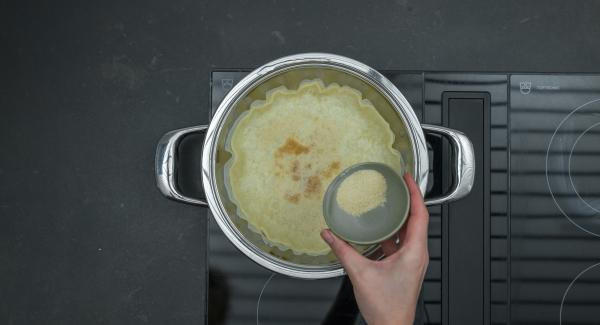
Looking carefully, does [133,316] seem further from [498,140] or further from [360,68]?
[498,140]

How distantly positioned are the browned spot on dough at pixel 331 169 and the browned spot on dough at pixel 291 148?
4 cm

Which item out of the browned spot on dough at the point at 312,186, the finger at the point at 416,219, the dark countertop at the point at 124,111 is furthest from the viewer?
the dark countertop at the point at 124,111

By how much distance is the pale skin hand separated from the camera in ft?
1.98

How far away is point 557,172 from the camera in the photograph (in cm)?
80

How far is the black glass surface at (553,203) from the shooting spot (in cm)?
80

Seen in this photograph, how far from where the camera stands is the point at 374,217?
0.65 meters

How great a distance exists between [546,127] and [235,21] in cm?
57

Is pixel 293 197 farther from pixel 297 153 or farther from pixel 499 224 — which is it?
pixel 499 224

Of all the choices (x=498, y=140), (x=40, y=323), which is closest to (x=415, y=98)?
(x=498, y=140)

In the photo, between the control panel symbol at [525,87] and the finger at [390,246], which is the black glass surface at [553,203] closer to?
the control panel symbol at [525,87]

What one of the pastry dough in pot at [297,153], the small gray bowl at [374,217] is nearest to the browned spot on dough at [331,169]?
the pastry dough in pot at [297,153]

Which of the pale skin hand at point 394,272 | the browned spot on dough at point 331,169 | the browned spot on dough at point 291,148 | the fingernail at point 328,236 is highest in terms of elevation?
the browned spot on dough at point 291,148

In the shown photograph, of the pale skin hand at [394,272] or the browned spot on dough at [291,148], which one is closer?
the pale skin hand at [394,272]

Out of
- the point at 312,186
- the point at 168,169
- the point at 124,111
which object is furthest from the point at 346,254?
the point at 124,111
